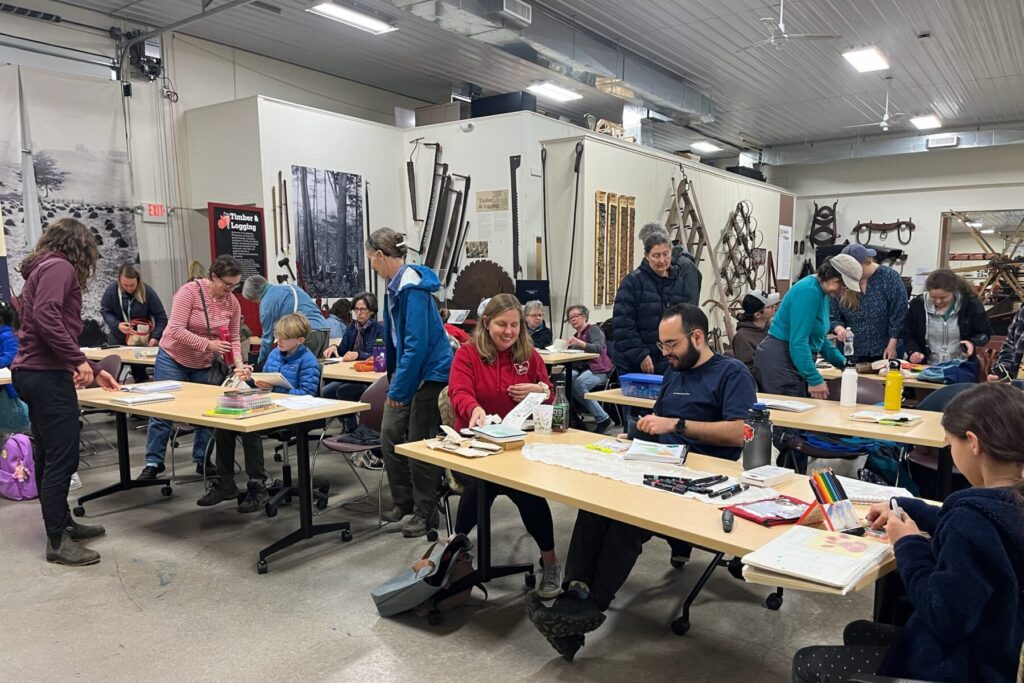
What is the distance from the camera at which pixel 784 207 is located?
42.0ft

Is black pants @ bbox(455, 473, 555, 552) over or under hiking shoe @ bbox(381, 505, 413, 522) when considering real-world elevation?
over

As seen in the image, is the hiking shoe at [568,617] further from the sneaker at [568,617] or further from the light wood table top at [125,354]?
the light wood table top at [125,354]

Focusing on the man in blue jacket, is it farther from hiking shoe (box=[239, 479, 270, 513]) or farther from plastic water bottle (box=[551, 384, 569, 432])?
plastic water bottle (box=[551, 384, 569, 432])

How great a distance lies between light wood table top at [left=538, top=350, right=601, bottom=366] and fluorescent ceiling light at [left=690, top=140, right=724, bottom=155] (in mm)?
8188

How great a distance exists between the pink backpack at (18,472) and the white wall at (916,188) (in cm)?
1330

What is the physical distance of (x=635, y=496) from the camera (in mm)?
2170

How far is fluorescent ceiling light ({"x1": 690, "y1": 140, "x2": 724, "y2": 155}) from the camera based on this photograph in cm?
1306

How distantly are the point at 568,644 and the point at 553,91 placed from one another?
784 cm

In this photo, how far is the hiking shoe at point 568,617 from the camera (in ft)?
8.09

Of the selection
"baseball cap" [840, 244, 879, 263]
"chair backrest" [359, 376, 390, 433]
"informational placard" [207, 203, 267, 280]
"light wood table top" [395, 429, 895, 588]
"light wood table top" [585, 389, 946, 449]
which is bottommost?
"chair backrest" [359, 376, 390, 433]

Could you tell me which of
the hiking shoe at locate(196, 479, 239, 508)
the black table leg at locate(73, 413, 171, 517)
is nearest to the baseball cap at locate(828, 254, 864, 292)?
the hiking shoe at locate(196, 479, 239, 508)

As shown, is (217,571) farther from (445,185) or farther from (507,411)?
(445,185)

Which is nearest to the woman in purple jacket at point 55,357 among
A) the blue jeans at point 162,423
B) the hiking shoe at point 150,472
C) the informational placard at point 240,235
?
the hiking shoe at point 150,472

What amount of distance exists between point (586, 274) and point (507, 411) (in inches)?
179
